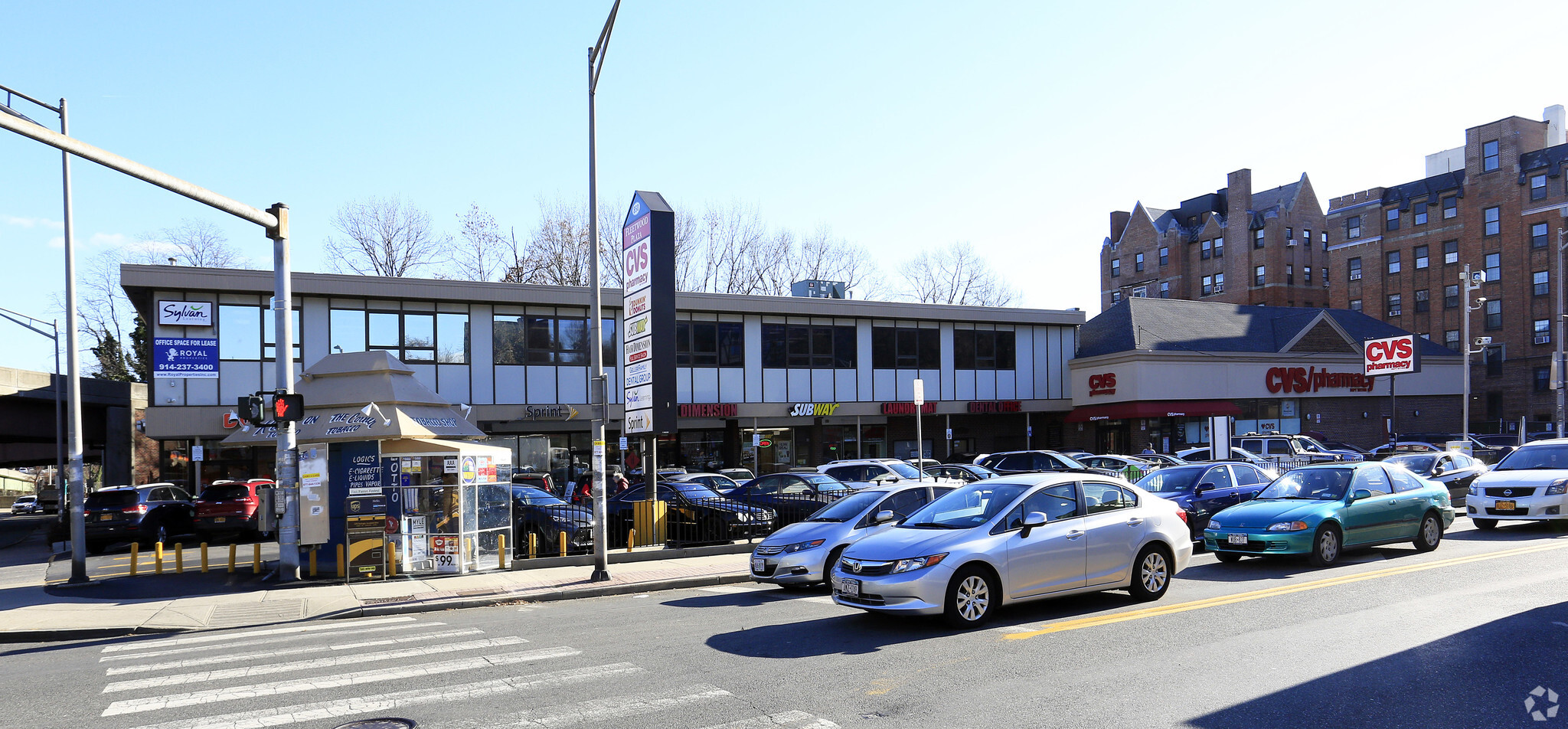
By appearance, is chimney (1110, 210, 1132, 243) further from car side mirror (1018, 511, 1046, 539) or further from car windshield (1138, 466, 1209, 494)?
car side mirror (1018, 511, 1046, 539)

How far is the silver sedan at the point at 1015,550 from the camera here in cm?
945

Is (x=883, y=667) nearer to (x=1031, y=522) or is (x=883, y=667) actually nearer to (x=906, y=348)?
(x=1031, y=522)

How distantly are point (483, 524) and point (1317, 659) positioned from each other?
42.1 ft

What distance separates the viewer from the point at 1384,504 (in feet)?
47.2

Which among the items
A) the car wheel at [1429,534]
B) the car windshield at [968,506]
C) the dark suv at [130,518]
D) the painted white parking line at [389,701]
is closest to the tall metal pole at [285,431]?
the painted white parking line at [389,701]

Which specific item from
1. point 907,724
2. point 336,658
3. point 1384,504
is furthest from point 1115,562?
point 336,658

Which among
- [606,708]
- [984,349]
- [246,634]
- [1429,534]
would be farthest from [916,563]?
[984,349]

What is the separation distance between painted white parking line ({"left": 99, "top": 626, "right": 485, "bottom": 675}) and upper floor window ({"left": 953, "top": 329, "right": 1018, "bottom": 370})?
3459cm

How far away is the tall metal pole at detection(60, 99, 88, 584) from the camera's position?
16.0 meters

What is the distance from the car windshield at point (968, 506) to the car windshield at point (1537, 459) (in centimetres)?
1403

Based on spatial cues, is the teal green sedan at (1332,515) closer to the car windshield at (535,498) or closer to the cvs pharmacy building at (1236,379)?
the car windshield at (535,498)

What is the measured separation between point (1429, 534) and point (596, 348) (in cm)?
1340

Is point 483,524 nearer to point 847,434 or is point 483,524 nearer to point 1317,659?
point 1317,659

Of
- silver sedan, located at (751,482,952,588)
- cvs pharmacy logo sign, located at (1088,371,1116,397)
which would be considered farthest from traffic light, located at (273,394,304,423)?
cvs pharmacy logo sign, located at (1088,371,1116,397)
